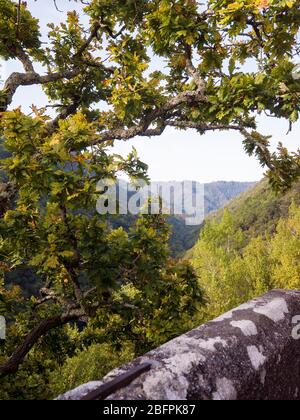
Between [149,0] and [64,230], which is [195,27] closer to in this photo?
[149,0]

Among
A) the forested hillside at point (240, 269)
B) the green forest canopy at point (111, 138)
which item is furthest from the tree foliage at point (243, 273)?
the green forest canopy at point (111, 138)

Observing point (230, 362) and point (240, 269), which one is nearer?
point (230, 362)

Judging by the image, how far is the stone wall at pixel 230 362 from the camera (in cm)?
209

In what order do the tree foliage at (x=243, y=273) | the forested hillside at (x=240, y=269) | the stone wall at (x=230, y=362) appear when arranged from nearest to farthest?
the stone wall at (x=230, y=362)
the tree foliage at (x=243, y=273)
the forested hillside at (x=240, y=269)

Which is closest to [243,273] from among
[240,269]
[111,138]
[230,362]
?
[240,269]

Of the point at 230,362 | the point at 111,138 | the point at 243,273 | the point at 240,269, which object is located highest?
the point at 111,138

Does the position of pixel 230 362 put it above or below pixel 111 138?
below

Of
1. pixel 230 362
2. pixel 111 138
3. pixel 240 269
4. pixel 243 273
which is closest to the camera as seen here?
pixel 230 362

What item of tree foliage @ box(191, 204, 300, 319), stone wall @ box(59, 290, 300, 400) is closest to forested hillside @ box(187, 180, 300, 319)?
tree foliage @ box(191, 204, 300, 319)

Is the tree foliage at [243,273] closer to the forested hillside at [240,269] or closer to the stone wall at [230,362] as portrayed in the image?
the forested hillside at [240,269]

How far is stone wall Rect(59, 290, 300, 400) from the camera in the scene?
209 centimetres

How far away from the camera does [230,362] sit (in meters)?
2.48

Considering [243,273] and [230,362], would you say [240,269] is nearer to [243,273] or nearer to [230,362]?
[243,273]

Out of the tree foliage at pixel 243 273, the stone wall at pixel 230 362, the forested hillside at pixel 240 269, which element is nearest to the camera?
the stone wall at pixel 230 362
